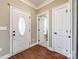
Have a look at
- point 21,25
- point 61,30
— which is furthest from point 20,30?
point 61,30

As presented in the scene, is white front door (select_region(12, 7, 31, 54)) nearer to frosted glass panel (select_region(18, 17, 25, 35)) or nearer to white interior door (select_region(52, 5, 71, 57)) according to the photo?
frosted glass panel (select_region(18, 17, 25, 35))

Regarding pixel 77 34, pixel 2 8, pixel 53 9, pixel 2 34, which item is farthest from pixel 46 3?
pixel 77 34

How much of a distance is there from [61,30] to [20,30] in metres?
1.95

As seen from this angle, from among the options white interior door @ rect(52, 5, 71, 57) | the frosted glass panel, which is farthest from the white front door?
white interior door @ rect(52, 5, 71, 57)

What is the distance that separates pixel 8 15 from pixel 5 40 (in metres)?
0.97

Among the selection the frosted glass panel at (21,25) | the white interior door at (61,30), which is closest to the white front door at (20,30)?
the frosted glass panel at (21,25)

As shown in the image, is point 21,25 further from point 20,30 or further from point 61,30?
point 61,30

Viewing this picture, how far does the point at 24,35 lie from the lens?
15.4 ft

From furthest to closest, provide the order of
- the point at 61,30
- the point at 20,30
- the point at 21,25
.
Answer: the point at 21,25, the point at 20,30, the point at 61,30

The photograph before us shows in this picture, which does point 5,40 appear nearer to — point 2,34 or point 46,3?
point 2,34

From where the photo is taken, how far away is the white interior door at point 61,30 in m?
3.50

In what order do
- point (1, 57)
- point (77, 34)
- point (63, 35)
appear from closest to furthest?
point (77, 34) → point (1, 57) → point (63, 35)

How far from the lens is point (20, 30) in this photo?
4293 mm

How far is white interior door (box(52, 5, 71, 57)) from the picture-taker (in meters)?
3.50
